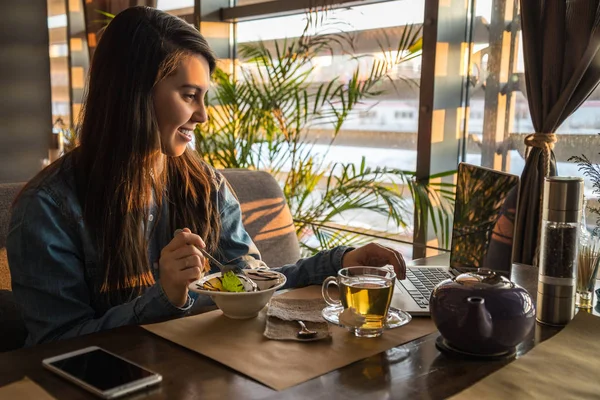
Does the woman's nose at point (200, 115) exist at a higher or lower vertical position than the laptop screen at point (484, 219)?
higher

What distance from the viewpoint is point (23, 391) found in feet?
2.73

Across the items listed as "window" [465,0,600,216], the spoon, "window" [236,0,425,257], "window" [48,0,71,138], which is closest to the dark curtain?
"window" [465,0,600,216]

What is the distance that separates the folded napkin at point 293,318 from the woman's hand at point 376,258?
17 cm

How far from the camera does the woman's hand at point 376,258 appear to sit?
137 centimetres

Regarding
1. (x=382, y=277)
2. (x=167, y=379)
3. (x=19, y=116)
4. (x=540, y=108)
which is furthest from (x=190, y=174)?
(x=19, y=116)

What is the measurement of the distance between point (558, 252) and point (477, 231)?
35 centimetres

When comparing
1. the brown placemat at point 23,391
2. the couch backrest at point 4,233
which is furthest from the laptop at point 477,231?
the couch backrest at point 4,233

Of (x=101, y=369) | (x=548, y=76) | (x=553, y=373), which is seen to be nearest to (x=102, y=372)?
(x=101, y=369)

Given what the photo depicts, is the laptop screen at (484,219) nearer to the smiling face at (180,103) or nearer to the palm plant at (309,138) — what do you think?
the smiling face at (180,103)

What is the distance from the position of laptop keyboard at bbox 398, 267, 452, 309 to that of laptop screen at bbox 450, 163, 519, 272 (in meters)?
0.07

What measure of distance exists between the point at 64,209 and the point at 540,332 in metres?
0.96

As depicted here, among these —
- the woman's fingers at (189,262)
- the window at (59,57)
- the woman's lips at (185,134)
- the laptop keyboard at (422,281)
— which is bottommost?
the laptop keyboard at (422,281)

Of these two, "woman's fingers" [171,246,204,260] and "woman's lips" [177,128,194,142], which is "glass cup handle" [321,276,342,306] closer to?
"woman's fingers" [171,246,204,260]

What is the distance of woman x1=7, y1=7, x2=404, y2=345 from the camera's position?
3.99ft
